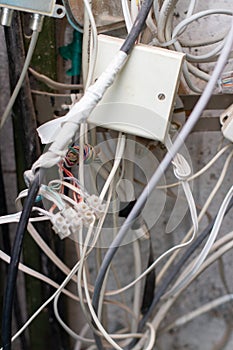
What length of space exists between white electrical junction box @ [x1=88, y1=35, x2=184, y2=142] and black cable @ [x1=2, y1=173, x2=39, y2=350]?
0.42 feet

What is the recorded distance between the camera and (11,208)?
956 millimetres

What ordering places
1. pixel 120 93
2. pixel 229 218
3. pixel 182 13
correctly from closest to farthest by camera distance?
pixel 120 93
pixel 182 13
pixel 229 218

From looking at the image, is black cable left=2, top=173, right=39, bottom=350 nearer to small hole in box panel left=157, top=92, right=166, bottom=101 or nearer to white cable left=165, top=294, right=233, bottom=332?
small hole in box panel left=157, top=92, right=166, bottom=101

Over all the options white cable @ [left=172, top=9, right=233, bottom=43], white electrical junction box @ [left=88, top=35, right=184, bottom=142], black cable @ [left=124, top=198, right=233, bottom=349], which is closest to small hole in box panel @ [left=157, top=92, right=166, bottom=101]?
white electrical junction box @ [left=88, top=35, right=184, bottom=142]

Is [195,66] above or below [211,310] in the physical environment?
above

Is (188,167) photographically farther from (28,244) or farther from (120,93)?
(28,244)

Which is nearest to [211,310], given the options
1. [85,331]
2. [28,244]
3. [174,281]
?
[174,281]

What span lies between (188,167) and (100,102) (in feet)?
0.44

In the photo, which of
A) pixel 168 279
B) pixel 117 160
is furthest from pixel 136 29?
pixel 168 279

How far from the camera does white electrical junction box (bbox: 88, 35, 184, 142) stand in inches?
24.1

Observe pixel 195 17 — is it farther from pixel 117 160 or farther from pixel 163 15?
pixel 117 160

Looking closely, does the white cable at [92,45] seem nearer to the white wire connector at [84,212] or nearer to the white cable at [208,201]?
the white wire connector at [84,212]

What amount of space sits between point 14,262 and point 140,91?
0.26 meters

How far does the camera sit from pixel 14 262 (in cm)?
64
